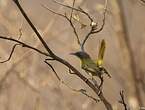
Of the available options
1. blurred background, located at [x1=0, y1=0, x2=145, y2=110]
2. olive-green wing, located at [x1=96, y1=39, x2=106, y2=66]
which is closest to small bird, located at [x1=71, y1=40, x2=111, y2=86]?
olive-green wing, located at [x1=96, y1=39, x2=106, y2=66]

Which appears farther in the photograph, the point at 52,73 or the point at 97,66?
the point at 52,73

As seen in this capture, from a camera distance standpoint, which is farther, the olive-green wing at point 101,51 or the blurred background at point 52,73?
the blurred background at point 52,73

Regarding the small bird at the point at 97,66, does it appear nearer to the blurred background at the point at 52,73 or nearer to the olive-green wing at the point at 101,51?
the olive-green wing at the point at 101,51

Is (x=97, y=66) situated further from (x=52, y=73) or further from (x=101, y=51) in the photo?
(x=52, y=73)

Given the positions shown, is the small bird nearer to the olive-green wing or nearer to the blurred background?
the olive-green wing

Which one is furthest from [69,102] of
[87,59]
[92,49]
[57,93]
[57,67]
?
[87,59]

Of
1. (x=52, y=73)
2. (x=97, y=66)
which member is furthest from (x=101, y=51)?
(x=52, y=73)

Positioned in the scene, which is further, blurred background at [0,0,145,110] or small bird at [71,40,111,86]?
blurred background at [0,0,145,110]

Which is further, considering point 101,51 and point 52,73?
point 52,73

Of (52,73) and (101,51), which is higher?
(52,73)

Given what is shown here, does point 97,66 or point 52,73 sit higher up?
point 52,73

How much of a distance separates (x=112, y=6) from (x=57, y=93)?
0.76m

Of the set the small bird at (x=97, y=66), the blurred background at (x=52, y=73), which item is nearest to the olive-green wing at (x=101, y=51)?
the small bird at (x=97, y=66)

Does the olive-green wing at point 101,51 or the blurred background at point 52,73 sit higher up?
the blurred background at point 52,73
